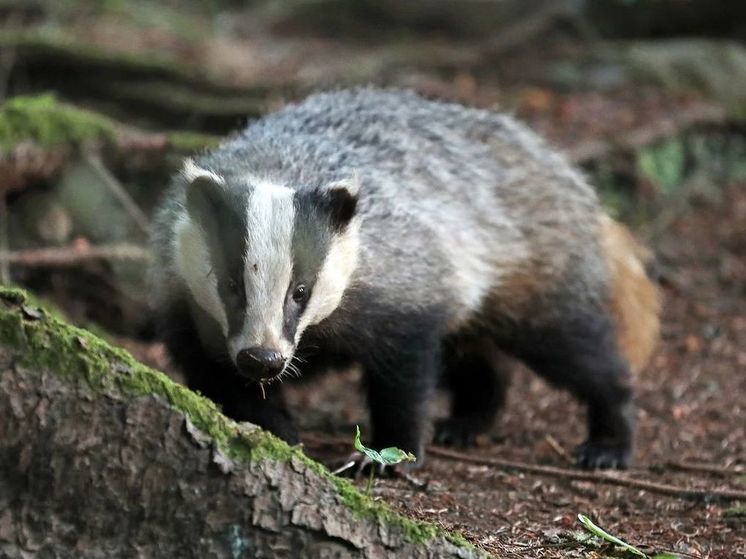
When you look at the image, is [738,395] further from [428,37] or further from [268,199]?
[428,37]

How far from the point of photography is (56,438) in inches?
117

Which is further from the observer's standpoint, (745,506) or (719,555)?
(745,506)

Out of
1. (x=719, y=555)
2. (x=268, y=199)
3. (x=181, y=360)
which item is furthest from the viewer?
(x=181, y=360)

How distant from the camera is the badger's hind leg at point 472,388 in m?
5.89

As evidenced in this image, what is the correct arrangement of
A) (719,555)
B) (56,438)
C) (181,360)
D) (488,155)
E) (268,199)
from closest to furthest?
(56,438)
(719,555)
(268,199)
(181,360)
(488,155)

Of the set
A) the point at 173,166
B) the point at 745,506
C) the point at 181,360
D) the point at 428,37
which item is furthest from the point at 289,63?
the point at 745,506

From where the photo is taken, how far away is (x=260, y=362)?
373 centimetres

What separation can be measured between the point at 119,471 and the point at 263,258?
3.70 ft

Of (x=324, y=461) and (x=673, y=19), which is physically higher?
(x=673, y=19)

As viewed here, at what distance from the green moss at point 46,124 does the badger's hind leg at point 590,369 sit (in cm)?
289

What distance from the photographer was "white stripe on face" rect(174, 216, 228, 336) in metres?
4.11

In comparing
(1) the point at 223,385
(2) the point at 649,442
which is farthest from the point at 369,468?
(2) the point at 649,442

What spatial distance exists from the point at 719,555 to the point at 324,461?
170 centimetres

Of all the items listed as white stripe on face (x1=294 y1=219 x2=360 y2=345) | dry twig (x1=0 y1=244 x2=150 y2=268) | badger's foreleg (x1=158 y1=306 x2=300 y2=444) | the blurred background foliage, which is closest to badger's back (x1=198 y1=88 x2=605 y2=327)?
white stripe on face (x1=294 y1=219 x2=360 y2=345)
